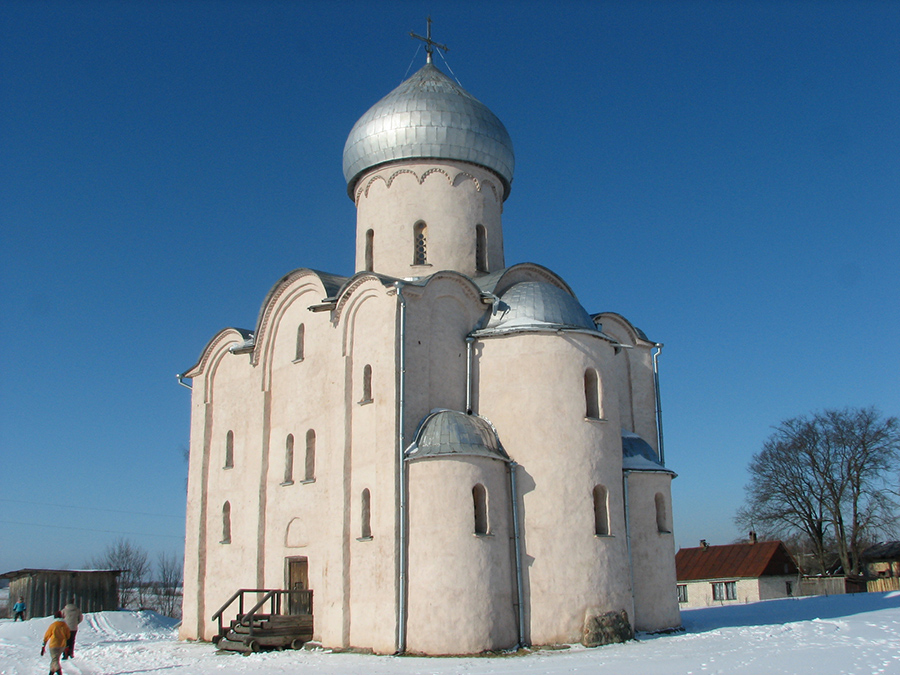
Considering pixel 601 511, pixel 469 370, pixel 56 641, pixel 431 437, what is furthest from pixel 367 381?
pixel 56 641

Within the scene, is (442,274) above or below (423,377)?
above

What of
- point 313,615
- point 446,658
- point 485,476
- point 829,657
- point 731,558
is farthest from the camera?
point 731,558

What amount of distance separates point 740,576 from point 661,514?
56.7ft

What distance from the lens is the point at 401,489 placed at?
47.2 ft

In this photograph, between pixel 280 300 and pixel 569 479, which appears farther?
pixel 280 300

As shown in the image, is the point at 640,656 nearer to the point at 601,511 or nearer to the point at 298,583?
the point at 601,511

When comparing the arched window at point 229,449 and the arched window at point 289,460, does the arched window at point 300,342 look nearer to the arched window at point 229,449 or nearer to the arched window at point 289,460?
the arched window at point 289,460

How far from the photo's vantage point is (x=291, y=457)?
1722 cm

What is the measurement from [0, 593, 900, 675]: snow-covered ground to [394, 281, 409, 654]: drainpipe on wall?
0.59m

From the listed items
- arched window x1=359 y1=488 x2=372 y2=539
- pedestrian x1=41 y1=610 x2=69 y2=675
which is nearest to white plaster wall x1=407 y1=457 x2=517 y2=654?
arched window x1=359 y1=488 x2=372 y2=539

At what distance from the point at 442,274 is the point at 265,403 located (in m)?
4.84

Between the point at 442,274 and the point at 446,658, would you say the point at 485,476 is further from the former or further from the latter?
the point at 442,274

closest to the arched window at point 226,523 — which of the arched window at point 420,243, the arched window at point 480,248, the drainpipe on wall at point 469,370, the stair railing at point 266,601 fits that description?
the stair railing at point 266,601

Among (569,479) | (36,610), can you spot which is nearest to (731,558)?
(569,479)
